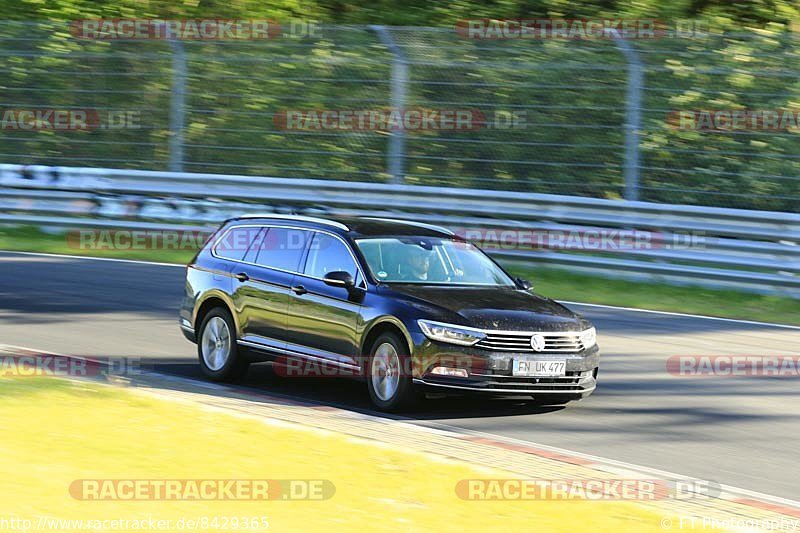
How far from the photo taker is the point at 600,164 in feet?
65.0

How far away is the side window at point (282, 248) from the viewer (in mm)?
11812

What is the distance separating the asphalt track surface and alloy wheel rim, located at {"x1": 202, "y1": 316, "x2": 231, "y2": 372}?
28cm

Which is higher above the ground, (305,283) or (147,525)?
(305,283)

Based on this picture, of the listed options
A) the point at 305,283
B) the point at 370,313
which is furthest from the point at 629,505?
the point at 305,283

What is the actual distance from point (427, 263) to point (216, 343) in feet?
7.19

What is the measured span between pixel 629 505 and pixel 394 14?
73.4 ft

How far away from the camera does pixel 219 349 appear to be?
39.9 ft

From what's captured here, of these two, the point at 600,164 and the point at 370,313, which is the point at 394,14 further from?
the point at 370,313

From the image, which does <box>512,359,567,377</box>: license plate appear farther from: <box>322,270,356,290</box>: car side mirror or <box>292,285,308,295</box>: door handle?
<box>292,285,308,295</box>: door handle
